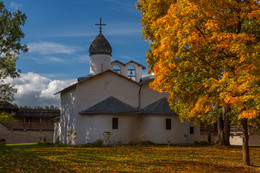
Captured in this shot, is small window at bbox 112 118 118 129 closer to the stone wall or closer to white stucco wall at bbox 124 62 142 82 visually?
white stucco wall at bbox 124 62 142 82

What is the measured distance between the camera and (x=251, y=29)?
14102mm

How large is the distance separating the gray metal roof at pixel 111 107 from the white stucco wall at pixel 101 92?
0.65 meters

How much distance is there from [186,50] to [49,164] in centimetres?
791

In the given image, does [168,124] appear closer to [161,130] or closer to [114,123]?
[161,130]

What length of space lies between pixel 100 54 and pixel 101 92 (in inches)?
231

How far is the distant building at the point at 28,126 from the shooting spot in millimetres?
42438

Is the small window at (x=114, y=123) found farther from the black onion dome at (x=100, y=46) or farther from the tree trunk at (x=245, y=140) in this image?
the tree trunk at (x=245, y=140)

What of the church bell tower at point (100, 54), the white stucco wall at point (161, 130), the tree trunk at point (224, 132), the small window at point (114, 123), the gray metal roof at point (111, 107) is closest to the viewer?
the gray metal roof at point (111, 107)

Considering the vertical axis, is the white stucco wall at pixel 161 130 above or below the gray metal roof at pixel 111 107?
below

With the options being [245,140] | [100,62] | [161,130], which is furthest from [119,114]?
[245,140]

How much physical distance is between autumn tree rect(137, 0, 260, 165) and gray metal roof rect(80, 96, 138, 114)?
12.4 m

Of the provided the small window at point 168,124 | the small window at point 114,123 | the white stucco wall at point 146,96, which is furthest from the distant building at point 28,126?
the small window at point 168,124

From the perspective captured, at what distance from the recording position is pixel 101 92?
95.5ft

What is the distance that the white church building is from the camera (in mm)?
27203
